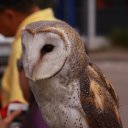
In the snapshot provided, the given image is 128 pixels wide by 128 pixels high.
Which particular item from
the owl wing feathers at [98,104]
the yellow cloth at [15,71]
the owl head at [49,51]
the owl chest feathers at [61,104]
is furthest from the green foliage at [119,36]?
the owl head at [49,51]

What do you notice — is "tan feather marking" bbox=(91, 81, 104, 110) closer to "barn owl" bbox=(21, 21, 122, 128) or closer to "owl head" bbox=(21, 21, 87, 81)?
"barn owl" bbox=(21, 21, 122, 128)

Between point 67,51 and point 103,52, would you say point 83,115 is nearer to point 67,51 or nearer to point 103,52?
point 67,51

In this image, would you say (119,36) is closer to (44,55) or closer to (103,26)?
(103,26)

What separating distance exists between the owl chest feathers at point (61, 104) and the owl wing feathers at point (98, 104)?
0.03m

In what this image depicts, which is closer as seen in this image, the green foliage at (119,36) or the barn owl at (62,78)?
the barn owl at (62,78)

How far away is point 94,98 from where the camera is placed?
246cm

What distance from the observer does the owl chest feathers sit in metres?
2.29

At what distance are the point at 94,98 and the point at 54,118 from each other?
0.61 ft

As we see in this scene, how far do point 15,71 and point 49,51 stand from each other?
1.82 meters

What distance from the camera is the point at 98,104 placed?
247 centimetres

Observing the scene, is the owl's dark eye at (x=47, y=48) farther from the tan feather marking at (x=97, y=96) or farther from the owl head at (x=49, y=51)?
the tan feather marking at (x=97, y=96)

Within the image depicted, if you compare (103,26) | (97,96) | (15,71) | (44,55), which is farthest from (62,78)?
(103,26)

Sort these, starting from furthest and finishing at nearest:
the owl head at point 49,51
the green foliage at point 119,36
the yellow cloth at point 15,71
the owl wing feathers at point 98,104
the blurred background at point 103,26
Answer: the green foliage at point 119,36
the blurred background at point 103,26
the yellow cloth at point 15,71
the owl wing feathers at point 98,104
the owl head at point 49,51

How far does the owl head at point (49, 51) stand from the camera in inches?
88.1
